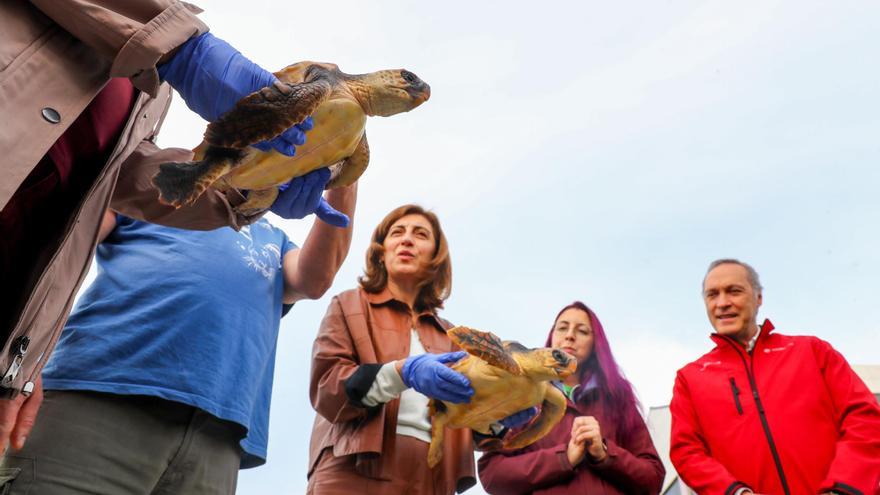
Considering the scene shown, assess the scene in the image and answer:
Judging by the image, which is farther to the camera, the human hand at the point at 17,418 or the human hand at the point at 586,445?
the human hand at the point at 586,445

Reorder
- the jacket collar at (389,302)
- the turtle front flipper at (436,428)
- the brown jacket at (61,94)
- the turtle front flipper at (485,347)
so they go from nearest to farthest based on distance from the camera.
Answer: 1. the brown jacket at (61,94)
2. the turtle front flipper at (485,347)
3. the turtle front flipper at (436,428)
4. the jacket collar at (389,302)

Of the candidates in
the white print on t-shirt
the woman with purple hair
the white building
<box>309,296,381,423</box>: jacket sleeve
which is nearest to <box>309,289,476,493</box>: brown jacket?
<box>309,296,381,423</box>: jacket sleeve

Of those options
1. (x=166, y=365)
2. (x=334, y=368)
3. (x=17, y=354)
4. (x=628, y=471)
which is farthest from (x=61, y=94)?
(x=628, y=471)

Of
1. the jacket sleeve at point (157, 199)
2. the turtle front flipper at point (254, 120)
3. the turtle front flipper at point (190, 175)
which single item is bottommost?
the turtle front flipper at point (190, 175)

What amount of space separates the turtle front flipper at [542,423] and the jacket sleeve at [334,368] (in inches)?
23.5

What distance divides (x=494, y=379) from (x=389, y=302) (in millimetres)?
655

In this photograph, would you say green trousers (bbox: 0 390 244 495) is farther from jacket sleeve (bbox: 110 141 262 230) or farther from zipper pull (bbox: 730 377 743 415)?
zipper pull (bbox: 730 377 743 415)

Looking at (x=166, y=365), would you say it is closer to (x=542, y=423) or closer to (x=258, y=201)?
(x=258, y=201)

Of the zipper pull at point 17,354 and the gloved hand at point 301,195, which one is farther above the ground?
the gloved hand at point 301,195

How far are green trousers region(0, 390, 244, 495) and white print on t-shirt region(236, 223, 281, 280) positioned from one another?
0.52 meters

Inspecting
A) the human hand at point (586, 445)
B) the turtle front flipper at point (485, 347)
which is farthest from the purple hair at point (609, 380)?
the turtle front flipper at point (485, 347)

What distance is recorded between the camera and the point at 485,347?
90.9 inches

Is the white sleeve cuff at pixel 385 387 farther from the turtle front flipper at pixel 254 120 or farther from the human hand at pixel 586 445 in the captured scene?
the turtle front flipper at pixel 254 120

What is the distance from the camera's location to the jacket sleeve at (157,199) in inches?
64.1
